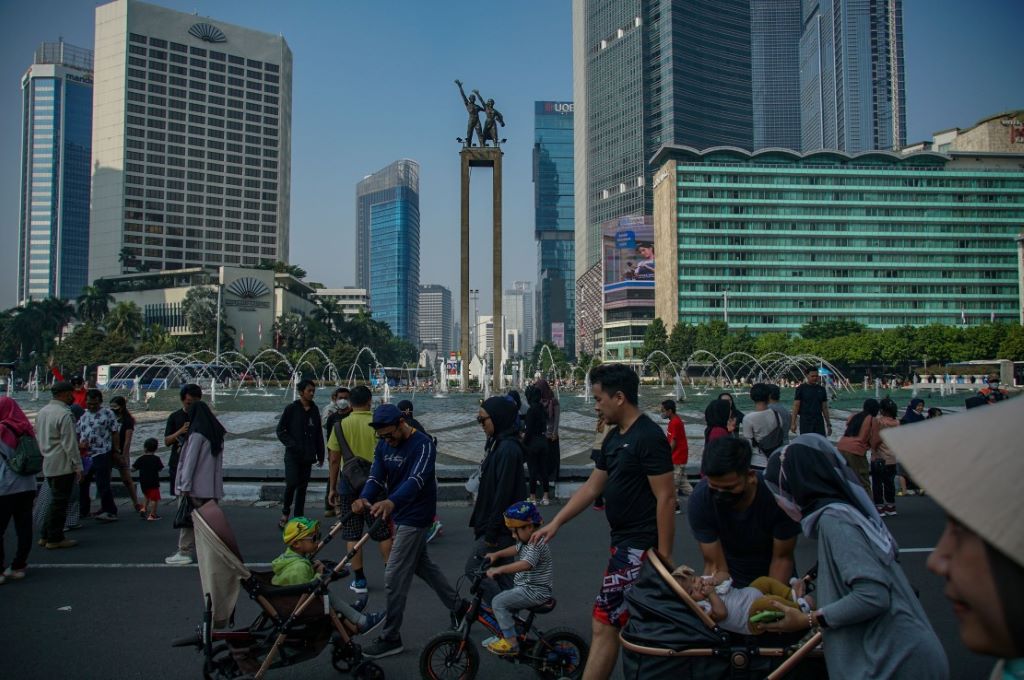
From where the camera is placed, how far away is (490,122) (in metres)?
58.1

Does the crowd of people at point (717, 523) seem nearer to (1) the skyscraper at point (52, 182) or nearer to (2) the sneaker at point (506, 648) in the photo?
(2) the sneaker at point (506, 648)

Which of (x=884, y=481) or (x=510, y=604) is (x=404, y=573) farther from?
(x=884, y=481)

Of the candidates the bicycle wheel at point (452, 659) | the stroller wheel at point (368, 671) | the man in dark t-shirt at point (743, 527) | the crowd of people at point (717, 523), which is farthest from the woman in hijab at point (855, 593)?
the stroller wheel at point (368, 671)

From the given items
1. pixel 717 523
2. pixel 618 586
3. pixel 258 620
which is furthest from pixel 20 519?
pixel 717 523

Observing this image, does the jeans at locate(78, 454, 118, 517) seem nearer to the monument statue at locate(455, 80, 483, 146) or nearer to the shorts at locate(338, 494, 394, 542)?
the shorts at locate(338, 494, 394, 542)

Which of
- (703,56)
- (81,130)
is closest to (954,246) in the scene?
(703,56)

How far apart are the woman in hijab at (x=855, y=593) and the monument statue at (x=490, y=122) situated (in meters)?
58.5

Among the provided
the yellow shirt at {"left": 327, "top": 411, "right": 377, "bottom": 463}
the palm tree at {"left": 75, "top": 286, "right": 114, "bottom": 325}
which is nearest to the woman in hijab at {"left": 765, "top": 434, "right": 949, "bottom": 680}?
the yellow shirt at {"left": 327, "top": 411, "right": 377, "bottom": 463}

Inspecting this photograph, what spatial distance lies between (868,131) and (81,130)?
22200cm

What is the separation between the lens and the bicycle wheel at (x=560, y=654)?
424 cm

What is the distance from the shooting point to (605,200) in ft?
504

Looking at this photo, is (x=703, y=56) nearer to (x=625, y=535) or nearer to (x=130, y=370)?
(x=130, y=370)

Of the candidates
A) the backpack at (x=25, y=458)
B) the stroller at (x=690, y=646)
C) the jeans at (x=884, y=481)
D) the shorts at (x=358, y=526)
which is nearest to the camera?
the stroller at (x=690, y=646)

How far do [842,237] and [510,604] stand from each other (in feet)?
358
